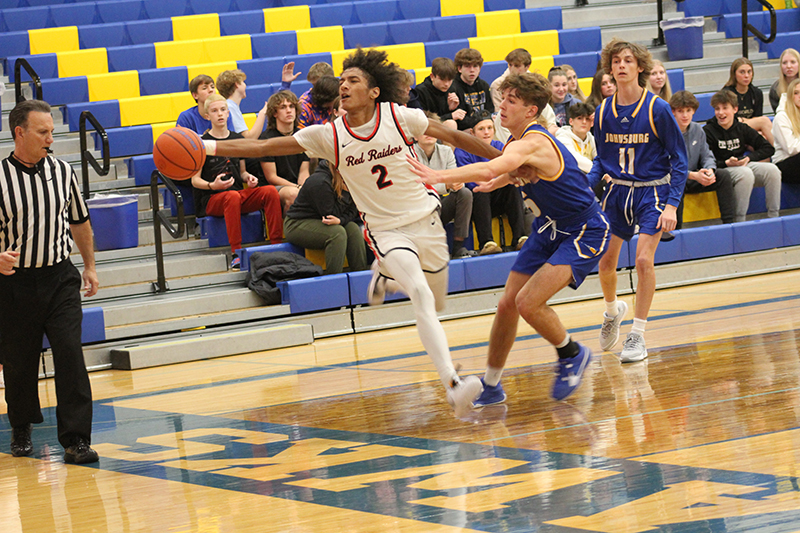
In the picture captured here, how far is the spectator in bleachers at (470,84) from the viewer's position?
29.0 feet

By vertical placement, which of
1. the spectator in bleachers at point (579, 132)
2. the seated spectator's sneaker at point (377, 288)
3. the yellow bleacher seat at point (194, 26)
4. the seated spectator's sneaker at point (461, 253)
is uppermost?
the yellow bleacher seat at point (194, 26)

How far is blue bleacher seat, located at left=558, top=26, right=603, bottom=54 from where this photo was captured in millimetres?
11422

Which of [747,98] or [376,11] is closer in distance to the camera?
[747,98]

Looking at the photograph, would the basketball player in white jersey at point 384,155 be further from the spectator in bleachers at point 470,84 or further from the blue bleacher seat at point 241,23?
the blue bleacher seat at point 241,23

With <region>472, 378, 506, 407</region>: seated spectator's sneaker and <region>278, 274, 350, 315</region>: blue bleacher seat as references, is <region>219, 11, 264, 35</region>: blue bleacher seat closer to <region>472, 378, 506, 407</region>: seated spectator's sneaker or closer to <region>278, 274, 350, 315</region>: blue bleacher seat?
<region>278, 274, 350, 315</region>: blue bleacher seat

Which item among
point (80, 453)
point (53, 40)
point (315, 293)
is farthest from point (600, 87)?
point (53, 40)

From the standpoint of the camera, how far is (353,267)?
788cm

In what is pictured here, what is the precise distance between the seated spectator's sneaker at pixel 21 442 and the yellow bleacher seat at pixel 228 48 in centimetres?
690

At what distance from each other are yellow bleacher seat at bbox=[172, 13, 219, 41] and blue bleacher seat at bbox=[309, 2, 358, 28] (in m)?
1.18

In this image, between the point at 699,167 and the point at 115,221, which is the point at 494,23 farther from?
the point at 115,221

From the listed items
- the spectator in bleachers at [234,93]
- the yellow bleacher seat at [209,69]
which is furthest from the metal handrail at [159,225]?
the yellow bleacher seat at [209,69]

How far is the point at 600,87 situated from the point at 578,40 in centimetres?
387

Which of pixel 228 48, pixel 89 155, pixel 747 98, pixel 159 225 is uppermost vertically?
pixel 228 48

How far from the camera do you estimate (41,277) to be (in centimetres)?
431
